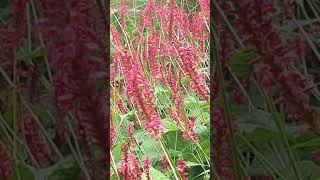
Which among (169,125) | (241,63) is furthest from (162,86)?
(241,63)

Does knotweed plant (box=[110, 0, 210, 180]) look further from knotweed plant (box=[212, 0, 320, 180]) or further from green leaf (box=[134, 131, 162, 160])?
knotweed plant (box=[212, 0, 320, 180])

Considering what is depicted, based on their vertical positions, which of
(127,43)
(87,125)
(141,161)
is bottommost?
(141,161)

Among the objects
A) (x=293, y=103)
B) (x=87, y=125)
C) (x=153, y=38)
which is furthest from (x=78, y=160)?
(x=153, y=38)

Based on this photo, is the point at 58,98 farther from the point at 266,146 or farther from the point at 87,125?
the point at 266,146

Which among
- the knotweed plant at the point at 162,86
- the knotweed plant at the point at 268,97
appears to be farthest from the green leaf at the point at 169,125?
the knotweed plant at the point at 268,97

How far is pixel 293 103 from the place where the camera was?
104 cm

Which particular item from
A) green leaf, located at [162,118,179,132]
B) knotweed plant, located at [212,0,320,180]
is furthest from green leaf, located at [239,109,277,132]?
green leaf, located at [162,118,179,132]

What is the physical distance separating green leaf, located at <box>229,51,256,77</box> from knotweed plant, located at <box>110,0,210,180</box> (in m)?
0.30

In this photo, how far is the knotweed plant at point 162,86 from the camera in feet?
4.45

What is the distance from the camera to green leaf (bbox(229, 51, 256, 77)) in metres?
1.04

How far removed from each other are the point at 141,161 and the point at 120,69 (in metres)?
0.21

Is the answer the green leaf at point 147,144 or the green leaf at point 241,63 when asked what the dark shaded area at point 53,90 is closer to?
the green leaf at point 241,63

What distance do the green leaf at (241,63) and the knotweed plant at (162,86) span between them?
0.30m

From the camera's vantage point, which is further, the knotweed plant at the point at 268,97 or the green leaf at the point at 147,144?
the green leaf at the point at 147,144
